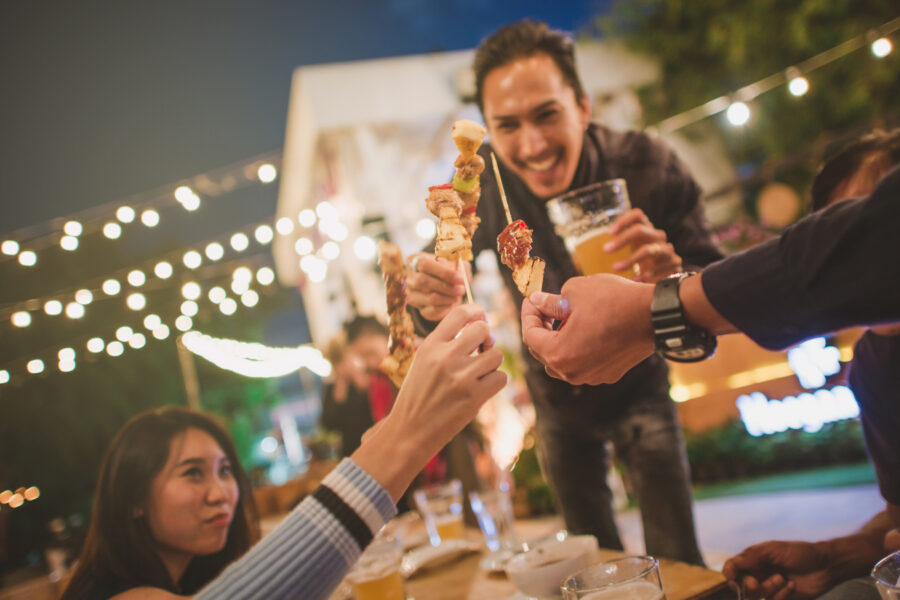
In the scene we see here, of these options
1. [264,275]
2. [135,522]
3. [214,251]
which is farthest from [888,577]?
[264,275]

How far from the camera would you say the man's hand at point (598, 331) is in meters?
0.90

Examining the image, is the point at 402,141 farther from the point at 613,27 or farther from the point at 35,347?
the point at 35,347

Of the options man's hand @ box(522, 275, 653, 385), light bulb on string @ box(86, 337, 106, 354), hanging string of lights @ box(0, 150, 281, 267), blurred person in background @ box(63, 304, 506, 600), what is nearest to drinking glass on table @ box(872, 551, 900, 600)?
man's hand @ box(522, 275, 653, 385)

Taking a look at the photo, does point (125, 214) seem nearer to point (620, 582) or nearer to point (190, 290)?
point (190, 290)

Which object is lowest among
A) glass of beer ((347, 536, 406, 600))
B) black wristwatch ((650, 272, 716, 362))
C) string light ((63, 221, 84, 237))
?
glass of beer ((347, 536, 406, 600))

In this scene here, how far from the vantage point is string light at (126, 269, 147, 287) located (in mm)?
6066

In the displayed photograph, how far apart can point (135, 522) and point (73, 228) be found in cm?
458

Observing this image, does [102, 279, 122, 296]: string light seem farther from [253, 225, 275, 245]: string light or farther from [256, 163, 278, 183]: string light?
[256, 163, 278, 183]: string light

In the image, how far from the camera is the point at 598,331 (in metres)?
0.90

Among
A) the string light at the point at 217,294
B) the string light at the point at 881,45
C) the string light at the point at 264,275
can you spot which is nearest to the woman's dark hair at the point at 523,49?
the string light at the point at 881,45

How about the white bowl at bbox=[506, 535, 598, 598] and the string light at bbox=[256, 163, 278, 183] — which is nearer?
the white bowl at bbox=[506, 535, 598, 598]

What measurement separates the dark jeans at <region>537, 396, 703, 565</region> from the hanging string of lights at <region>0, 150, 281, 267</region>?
16.1ft

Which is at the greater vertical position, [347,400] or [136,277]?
[136,277]

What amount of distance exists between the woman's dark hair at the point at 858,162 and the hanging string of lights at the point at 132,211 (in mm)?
5528
